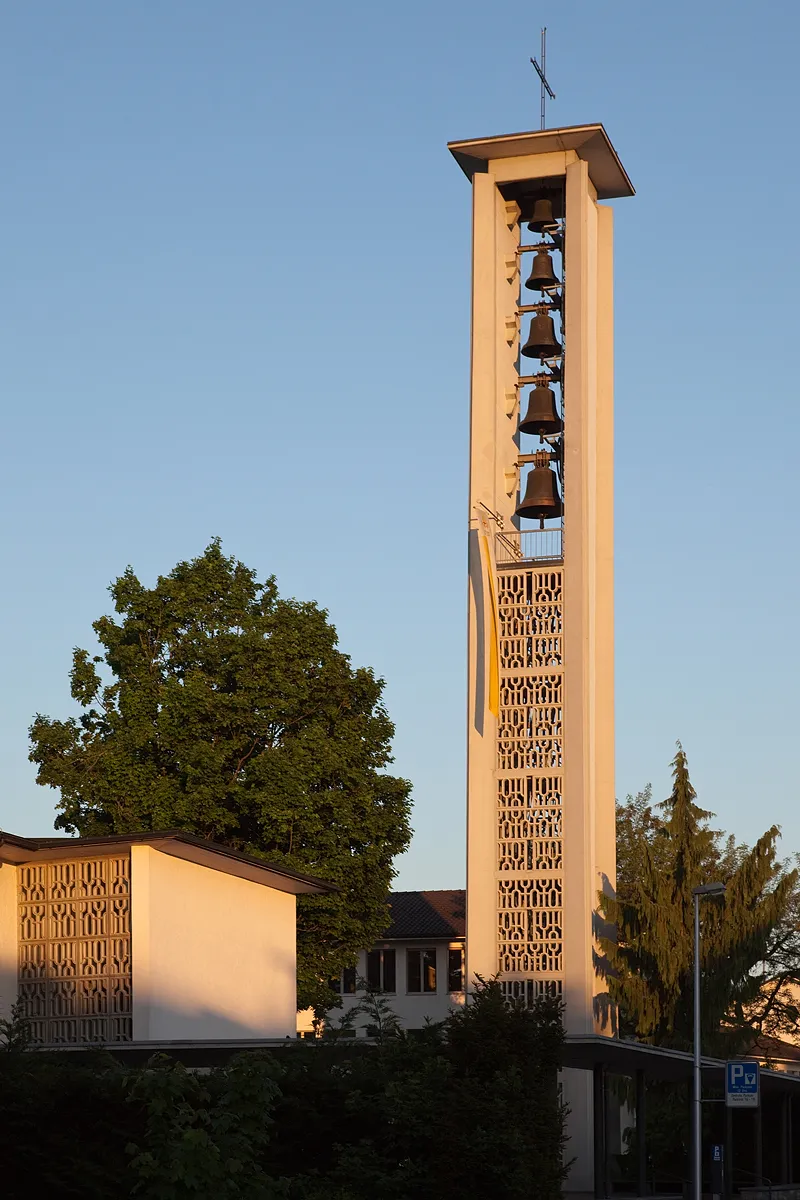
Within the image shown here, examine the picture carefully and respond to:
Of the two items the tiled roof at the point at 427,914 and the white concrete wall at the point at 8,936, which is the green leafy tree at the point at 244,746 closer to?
the white concrete wall at the point at 8,936

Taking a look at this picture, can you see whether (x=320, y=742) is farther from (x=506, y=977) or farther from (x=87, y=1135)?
(x=87, y=1135)

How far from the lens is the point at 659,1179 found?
4450cm

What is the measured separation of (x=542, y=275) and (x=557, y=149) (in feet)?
8.96

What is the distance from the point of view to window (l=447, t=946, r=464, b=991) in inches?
2648

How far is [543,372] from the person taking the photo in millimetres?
39781

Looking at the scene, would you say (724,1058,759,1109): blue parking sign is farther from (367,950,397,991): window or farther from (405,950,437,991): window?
(367,950,397,991): window

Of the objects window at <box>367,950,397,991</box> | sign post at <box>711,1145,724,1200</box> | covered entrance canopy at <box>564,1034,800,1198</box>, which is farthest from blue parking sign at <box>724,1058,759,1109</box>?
window at <box>367,950,397,991</box>

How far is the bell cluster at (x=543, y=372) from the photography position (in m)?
38.6

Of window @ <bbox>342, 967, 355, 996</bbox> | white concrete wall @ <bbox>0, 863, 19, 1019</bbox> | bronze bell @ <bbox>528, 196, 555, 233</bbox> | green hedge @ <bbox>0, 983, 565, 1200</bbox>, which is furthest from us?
window @ <bbox>342, 967, 355, 996</bbox>

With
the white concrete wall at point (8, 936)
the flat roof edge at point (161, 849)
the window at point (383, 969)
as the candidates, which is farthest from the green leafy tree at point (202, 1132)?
the window at point (383, 969)

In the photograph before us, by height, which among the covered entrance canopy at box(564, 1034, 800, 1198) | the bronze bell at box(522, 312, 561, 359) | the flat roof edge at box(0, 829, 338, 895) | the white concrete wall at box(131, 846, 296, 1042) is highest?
the bronze bell at box(522, 312, 561, 359)

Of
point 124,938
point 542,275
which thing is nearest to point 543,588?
point 542,275

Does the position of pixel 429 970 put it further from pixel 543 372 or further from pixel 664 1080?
pixel 543 372

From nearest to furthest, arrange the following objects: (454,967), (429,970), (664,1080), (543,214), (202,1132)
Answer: (202,1132), (543,214), (664,1080), (454,967), (429,970)
